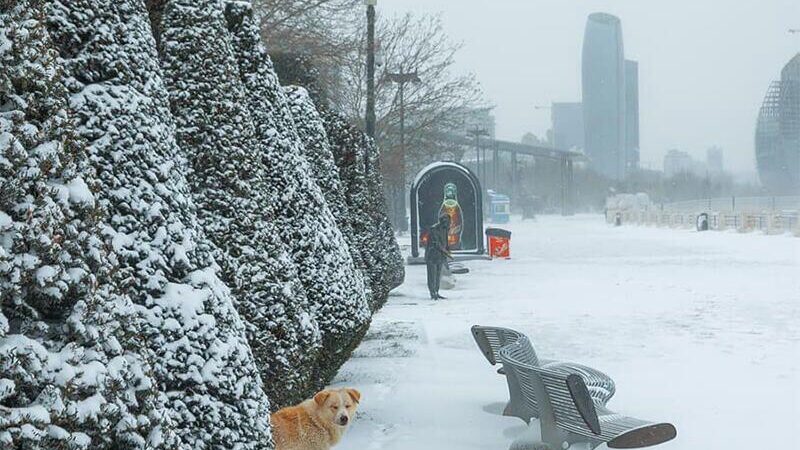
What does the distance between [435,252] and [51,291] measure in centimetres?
1526

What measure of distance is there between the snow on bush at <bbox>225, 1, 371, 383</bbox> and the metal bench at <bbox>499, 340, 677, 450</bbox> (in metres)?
1.70

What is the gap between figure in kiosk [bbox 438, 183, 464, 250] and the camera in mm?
27562

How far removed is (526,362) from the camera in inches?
320

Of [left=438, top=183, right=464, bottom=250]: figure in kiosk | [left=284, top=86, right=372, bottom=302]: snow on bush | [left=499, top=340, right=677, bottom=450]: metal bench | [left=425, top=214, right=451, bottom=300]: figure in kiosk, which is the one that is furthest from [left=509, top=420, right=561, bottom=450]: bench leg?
[left=438, top=183, right=464, bottom=250]: figure in kiosk

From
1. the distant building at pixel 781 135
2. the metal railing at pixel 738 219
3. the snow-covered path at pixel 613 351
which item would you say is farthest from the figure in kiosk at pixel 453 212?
the distant building at pixel 781 135

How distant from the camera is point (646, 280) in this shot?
21.4 metres

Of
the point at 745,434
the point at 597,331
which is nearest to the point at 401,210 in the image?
the point at 597,331

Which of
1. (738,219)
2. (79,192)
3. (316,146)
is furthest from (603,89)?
(79,192)

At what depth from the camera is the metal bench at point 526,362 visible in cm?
768

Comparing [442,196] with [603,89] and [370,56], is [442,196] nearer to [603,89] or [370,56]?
[370,56]

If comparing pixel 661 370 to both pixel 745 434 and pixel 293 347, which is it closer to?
pixel 745 434

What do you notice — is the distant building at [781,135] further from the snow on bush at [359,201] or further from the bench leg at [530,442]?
the bench leg at [530,442]

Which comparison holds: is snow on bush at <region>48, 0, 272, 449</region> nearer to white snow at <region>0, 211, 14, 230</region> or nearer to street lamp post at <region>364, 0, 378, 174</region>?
white snow at <region>0, 211, 14, 230</region>

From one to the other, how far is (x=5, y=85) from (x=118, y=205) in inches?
37.8
